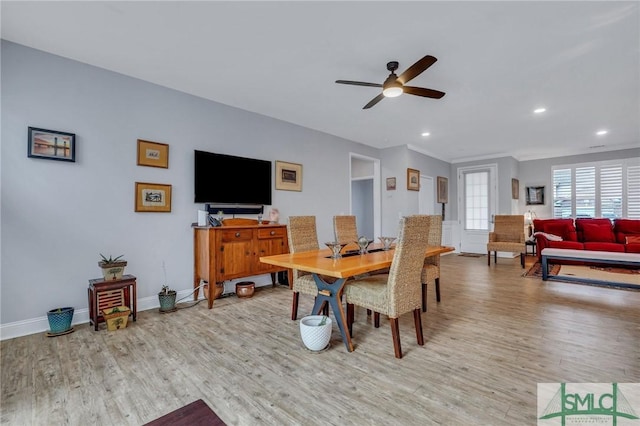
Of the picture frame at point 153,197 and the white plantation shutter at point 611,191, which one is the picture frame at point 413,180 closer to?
the white plantation shutter at point 611,191

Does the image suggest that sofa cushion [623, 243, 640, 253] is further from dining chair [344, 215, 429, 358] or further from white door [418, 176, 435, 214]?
dining chair [344, 215, 429, 358]

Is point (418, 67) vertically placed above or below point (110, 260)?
above

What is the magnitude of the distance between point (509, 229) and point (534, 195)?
8.39ft

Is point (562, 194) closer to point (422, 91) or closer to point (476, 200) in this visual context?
point (476, 200)

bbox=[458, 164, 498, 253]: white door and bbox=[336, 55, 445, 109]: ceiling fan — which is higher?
bbox=[336, 55, 445, 109]: ceiling fan

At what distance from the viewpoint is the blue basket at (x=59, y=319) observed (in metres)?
2.59

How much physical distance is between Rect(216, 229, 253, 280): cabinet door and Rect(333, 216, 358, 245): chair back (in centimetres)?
109

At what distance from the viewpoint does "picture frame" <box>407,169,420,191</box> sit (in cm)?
638

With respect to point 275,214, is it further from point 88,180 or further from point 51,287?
point 51,287

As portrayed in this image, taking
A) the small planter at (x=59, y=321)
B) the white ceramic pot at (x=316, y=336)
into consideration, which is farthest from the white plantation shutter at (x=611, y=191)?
the small planter at (x=59, y=321)

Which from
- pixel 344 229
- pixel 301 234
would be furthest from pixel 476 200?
pixel 301 234

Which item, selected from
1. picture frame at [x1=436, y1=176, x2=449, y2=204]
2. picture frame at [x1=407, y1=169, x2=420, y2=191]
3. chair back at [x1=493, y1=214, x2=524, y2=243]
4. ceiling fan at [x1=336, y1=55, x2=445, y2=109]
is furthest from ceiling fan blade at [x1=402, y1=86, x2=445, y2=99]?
picture frame at [x1=436, y1=176, x2=449, y2=204]

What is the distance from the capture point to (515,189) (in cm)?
762

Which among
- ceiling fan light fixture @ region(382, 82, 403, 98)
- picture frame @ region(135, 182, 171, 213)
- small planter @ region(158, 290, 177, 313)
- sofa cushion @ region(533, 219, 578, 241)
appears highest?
ceiling fan light fixture @ region(382, 82, 403, 98)
